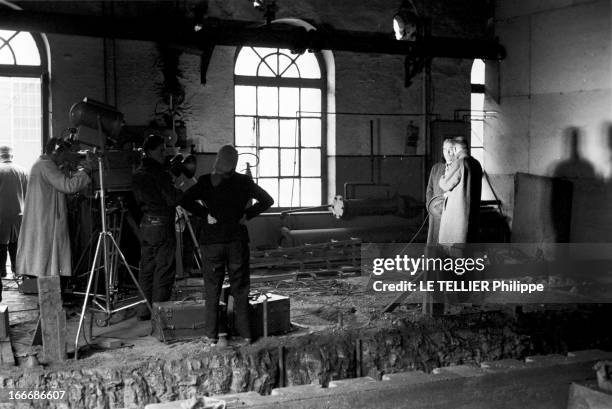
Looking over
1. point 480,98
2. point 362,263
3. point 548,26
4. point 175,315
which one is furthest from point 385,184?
point 175,315

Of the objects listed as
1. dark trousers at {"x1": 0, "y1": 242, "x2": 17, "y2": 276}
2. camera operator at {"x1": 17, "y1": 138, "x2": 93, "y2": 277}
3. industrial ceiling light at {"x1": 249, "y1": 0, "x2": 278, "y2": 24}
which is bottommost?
dark trousers at {"x1": 0, "y1": 242, "x2": 17, "y2": 276}

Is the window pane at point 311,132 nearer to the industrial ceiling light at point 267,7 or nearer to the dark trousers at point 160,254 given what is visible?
the industrial ceiling light at point 267,7

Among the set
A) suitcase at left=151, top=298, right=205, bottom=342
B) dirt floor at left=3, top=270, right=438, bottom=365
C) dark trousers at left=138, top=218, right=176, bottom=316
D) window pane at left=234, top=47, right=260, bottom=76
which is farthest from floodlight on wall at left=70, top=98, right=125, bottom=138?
window pane at left=234, top=47, right=260, bottom=76

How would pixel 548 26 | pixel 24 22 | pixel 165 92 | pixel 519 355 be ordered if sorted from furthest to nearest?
pixel 548 26 → pixel 165 92 → pixel 24 22 → pixel 519 355

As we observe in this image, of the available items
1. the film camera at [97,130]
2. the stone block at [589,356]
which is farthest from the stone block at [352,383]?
the film camera at [97,130]

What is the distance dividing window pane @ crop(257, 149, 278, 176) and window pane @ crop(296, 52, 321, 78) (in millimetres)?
1389

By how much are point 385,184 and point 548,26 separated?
3.68 meters

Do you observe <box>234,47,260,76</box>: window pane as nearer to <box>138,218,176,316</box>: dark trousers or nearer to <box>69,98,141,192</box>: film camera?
<box>69,98,141,192</box>: film camera

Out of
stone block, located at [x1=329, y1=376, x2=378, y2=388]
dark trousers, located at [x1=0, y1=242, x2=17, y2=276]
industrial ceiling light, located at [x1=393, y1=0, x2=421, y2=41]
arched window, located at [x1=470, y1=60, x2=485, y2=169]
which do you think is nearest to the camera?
stone block, located at [x1=329, y1=376, x2=378, y2=388]

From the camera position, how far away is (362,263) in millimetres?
10352

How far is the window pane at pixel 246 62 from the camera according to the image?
11.0 m

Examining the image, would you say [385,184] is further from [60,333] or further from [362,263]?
[60,333]

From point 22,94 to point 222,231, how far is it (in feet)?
16.8

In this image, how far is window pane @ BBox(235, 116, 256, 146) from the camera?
1107 centimetres
